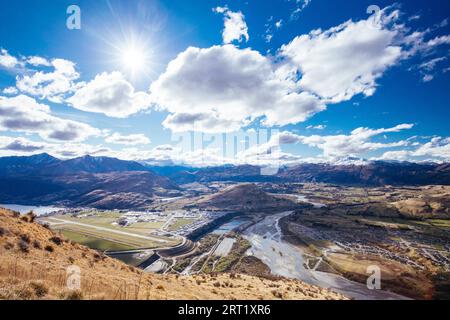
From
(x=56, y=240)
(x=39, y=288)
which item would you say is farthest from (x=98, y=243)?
(x=39, y=288)

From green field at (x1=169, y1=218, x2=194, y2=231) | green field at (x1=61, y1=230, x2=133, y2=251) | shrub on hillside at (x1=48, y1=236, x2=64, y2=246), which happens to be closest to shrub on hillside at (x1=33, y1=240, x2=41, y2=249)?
shrub on hillside at (x1=48, y1=236, x2=64, y2=246)

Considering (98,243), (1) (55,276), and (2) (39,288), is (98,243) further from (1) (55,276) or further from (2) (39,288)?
(2) (39,288)

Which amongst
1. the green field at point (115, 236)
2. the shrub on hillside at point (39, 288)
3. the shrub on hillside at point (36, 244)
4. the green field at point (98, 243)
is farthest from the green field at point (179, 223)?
the shrub on hillside at point (39, 288)

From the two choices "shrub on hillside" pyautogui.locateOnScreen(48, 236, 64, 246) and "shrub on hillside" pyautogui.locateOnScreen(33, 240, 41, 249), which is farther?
"shrub on hillside" pyautogui.locateOnScreen(48, 236, 64, 246)

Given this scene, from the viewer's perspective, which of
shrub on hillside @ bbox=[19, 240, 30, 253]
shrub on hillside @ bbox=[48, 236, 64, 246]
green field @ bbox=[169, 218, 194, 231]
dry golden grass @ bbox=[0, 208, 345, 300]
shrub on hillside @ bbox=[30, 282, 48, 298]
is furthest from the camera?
green field @ bbox=[169, 218, 194, 231]

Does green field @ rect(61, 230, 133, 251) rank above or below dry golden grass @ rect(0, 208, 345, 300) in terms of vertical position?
below

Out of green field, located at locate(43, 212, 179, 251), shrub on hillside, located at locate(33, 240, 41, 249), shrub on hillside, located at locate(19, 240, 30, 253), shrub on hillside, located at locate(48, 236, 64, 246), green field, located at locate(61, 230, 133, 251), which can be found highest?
shrub on hillside, located at locate(19, 240, 30, 253)

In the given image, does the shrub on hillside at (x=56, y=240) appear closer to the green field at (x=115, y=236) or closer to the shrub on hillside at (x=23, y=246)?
the shrub on hillside at (x=23, y=246)

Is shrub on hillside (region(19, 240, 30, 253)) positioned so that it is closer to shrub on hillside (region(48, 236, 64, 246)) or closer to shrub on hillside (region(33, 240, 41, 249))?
shrub on hillside (region(33, 240, 41, 249))

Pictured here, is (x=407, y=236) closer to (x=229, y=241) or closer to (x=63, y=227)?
(x=229, y=241)

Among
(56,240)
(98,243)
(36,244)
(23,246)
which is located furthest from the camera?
(98,243)
